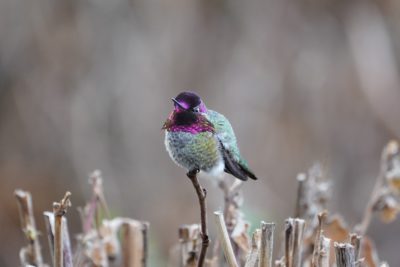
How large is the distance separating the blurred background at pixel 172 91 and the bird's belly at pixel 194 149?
93.7 inches

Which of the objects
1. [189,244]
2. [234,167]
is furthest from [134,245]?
[234,167]

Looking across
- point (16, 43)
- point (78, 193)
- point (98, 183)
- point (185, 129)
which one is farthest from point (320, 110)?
point (185, 129)

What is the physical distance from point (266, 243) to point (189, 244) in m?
0.22

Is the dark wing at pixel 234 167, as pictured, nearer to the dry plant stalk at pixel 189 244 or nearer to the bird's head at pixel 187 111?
the bird's head at pixel 187 111

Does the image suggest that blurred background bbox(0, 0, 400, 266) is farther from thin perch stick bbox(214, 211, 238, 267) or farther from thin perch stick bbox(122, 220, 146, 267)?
thin perch stick bbox(214, 211, 238, 267)

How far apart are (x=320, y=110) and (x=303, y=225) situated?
8.75 ft

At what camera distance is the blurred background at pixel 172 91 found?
3.51 metres

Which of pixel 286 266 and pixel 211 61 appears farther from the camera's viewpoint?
pixel 211 61

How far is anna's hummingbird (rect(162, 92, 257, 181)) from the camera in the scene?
36.2 inches

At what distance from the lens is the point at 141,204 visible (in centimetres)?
369

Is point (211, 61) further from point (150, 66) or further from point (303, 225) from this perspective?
point (303, 225)

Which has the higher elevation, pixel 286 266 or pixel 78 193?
pixel 78 193

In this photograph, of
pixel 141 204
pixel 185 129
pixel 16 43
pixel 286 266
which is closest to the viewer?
pixel 185 129

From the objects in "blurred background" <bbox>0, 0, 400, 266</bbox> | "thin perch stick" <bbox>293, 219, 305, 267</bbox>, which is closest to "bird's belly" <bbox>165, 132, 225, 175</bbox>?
"thin perch stick" <bbox>293, 219, 305, 267</bbox>
